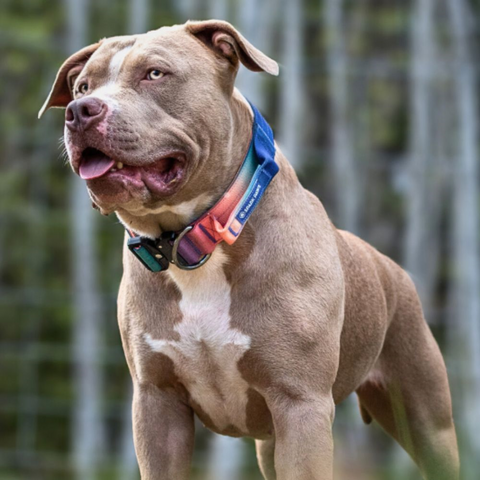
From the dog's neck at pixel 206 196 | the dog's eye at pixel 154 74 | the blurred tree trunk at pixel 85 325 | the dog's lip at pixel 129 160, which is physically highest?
the dog's eye at pixel 154 74

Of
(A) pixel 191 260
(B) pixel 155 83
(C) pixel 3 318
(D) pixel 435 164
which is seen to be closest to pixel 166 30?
(B) pixel 155 83

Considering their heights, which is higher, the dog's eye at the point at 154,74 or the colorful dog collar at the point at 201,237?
the dog's eye at the point at 154,74

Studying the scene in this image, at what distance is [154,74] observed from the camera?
345 cm

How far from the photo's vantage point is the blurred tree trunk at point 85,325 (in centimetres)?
1244

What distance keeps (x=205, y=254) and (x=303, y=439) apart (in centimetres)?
70

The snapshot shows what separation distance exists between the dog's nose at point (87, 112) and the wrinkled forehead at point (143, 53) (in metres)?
0.24

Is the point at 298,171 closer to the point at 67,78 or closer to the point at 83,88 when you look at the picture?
the point at 67,78

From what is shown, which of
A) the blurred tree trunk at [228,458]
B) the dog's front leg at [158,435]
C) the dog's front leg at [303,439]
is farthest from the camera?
the blurred tree trunk at [228,458]

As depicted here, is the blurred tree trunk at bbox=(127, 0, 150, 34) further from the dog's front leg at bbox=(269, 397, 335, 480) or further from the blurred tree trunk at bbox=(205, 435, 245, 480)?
the dog's front leg at bbox=(269, 397, 335, 480)

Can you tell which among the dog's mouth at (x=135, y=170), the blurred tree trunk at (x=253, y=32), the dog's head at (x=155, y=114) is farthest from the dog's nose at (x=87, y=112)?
the blurred tree trunk at (x=253, y=32)

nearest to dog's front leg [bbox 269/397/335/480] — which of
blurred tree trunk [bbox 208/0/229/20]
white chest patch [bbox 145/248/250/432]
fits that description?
white chest patch [bbox 145/248/250/432]

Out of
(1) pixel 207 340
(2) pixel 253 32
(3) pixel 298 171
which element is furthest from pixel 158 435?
(2) pixel 253 32

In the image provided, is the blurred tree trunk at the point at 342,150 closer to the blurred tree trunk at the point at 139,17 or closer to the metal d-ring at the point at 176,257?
the blurred tree trunk at the point at 139,17

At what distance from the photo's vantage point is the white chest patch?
3568mm
